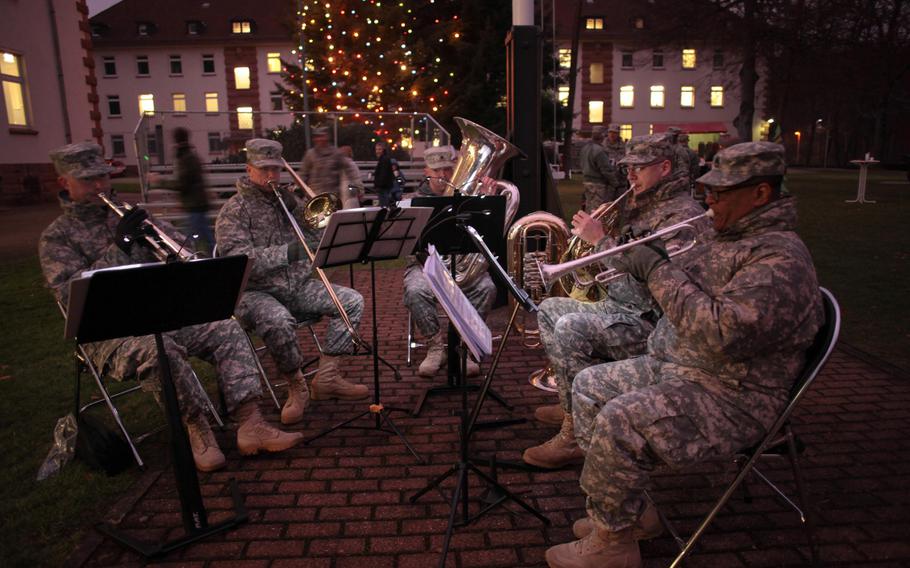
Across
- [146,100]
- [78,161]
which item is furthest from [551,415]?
[146,100]

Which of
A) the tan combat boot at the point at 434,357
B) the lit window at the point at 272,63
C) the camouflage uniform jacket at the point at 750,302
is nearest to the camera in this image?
the camouflage uniform jacket at the point at 750,302

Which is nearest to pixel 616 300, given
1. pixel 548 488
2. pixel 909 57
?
pixel 548 488

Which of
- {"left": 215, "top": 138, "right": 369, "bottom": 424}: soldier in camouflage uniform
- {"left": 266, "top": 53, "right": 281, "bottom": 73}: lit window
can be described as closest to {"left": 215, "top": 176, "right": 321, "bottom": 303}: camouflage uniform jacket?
{"left": 215, "top": 138, "right": 369, "bottom": 424}: soldier in camouflage uniform

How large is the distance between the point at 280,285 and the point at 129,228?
52.2 inches

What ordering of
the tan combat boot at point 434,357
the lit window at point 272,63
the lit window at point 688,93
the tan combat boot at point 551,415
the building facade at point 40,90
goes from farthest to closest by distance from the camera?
the lit window at point 688,93 < the lit window at point 272,63 < the building facade at point 40,90 < the tan combat boot at point 434,357 < the tan combat boot at point 551,415

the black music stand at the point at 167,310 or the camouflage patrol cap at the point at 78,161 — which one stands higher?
the camouflage patrol cap at the point at 78,161

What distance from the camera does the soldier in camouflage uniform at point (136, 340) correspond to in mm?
3584

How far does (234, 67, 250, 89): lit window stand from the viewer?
44406 millimetres

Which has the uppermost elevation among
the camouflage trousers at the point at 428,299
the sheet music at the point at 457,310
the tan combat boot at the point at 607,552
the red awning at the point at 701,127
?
the red awning at the point at 701,127

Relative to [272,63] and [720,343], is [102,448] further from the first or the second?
[272,63]

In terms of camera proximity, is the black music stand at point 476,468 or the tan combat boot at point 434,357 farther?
the tan combat boot at point 434,357

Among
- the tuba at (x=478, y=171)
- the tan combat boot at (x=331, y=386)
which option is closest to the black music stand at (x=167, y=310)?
the tan combat boot at (x=331, y=386)

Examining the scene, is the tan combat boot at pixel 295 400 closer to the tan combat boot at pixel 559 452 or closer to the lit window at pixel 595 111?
the tan combat boot at pixel 559 452

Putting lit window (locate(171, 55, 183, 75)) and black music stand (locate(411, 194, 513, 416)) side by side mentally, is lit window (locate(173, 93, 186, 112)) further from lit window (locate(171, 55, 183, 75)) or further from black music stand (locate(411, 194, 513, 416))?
black music stand (locate(411, 194, 513, 416))
